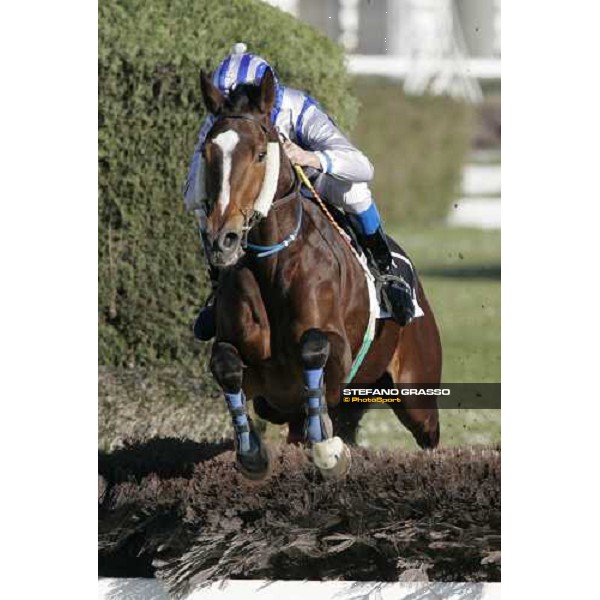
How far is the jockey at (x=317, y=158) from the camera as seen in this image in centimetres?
595

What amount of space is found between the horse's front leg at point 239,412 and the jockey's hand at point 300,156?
2.57ft

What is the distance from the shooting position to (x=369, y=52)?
24.1 feet

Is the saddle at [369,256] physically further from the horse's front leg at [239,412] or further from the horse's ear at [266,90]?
the horse's front leg at [239,412]

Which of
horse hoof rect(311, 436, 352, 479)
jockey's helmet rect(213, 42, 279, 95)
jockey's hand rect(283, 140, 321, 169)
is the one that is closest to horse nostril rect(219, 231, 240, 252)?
jockey's hand rect(283, 140, 321, 169)

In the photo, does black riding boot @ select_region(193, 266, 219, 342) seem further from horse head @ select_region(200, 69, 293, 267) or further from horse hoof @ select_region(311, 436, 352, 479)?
horse hoof @ select_region(311, 436, 352, 479)

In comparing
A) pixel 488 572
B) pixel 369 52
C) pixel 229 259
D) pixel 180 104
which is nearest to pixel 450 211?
pixel 369 52

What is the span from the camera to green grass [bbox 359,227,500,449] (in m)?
7.03

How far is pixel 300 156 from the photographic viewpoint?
592 cm

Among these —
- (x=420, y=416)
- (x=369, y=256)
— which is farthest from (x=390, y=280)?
(x=420, y=416)

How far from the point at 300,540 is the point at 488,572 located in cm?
83

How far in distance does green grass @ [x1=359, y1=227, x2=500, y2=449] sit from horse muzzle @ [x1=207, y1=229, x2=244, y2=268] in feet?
6.24

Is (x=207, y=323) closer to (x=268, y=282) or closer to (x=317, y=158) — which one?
(x=268, y=282)

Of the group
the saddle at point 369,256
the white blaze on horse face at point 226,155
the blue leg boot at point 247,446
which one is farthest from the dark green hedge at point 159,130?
the white blaze on horse face at point 226,155

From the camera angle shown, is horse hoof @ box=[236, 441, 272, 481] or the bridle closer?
the bridle
